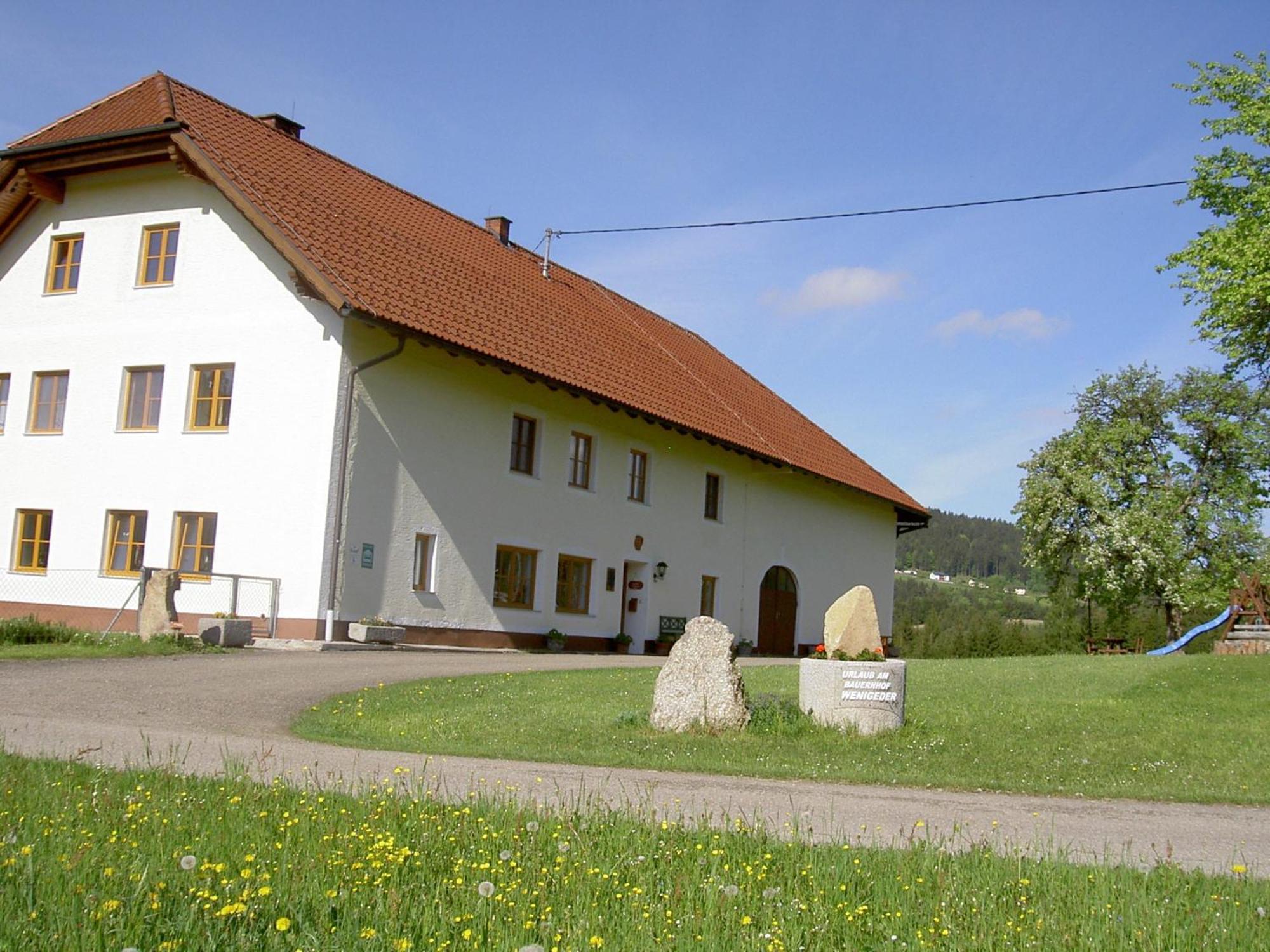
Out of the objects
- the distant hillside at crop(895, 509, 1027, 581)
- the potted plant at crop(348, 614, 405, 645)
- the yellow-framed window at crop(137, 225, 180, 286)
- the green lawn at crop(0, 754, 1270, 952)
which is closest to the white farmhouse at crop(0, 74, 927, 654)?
the yellow-framed window at crop(137, 225, 180, 286)

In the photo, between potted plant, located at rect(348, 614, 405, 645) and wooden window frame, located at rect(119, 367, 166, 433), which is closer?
potted plant, located at rect(348, 614, 405, 645)

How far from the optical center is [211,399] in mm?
23750

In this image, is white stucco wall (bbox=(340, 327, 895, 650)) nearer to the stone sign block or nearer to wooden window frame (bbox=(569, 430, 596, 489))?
wooden window frame (bbox=(569, 430, 596, 489))

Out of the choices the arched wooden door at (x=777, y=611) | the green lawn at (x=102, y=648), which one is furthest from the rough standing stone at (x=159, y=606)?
the arched wooden door at (x=777, y=611)

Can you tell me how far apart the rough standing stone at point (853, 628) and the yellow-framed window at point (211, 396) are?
13665 millimetres

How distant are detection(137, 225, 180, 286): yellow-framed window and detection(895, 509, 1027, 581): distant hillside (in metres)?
131

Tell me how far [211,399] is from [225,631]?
17.2ft

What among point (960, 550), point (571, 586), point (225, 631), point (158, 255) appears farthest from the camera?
point (960, 550)

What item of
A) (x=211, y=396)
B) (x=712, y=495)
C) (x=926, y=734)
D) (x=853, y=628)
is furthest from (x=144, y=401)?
(x=926, y=734)

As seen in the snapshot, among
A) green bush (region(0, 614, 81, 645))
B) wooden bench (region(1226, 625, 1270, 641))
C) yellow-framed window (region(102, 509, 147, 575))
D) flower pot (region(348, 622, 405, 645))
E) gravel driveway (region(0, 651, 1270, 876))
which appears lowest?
gravel driveway (region(0, 651, 1270, 876))

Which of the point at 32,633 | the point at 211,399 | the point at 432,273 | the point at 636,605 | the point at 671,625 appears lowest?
the point at 32,633

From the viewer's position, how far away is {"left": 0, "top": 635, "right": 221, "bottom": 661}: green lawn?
18016 millimetres

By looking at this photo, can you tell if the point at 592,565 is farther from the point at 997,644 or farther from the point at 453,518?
the point at 997,644

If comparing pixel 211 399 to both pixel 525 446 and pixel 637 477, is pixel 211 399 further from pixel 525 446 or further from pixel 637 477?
pixel 637 477
